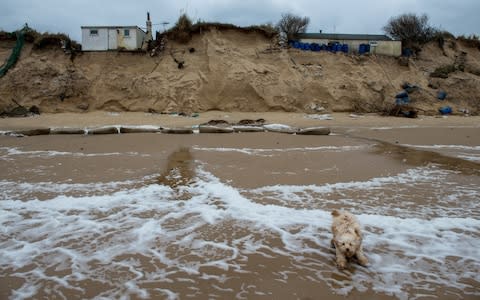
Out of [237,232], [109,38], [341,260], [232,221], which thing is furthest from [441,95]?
[341,260]

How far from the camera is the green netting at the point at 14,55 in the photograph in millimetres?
18250

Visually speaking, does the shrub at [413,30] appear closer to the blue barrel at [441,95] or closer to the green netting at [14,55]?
the blue barrel at [441,95]

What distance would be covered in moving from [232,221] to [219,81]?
14255 millimetres

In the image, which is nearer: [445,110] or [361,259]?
[361,259]

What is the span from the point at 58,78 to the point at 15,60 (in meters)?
2.80

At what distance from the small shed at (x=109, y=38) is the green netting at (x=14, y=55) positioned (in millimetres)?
3134

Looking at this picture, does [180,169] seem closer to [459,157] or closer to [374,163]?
[374,163]

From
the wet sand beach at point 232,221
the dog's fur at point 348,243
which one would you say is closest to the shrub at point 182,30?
the wet sand beach at point 232,221

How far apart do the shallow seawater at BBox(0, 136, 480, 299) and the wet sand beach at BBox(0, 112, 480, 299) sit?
0.02 m

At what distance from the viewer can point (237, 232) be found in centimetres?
391

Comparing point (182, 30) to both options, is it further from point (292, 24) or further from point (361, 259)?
point (361, 259)

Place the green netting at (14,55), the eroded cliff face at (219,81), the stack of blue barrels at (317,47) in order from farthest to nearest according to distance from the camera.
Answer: the stack of blue barrels at (317,47) → the green netting at (14,55) → the eroded cliff face at (219,81)

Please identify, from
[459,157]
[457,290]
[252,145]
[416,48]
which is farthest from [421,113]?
[457,290]

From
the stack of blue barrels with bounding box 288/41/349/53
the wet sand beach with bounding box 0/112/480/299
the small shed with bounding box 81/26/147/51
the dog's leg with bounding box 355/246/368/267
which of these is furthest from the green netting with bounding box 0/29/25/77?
the dog's leg with bounding box 355/246/368/267
